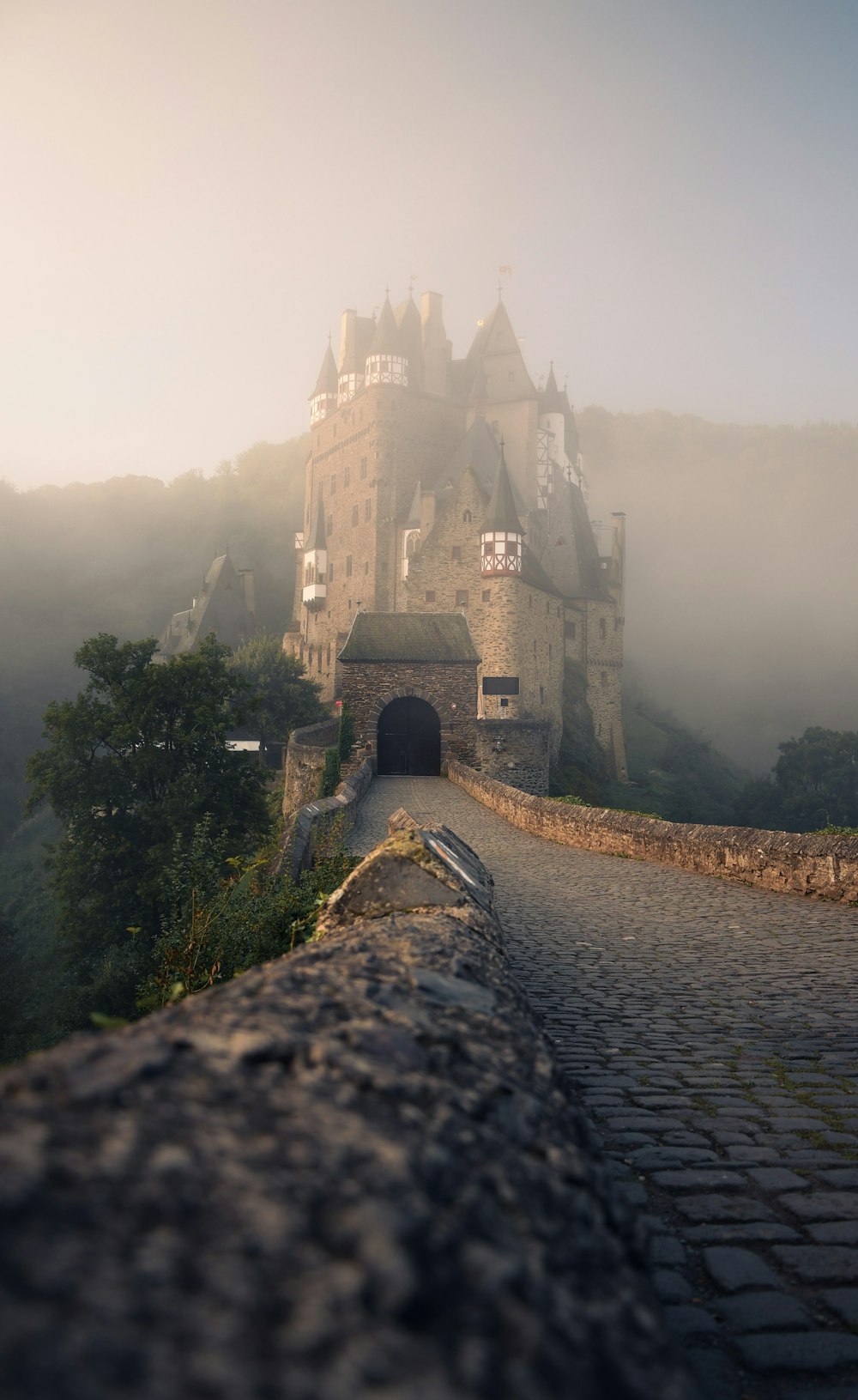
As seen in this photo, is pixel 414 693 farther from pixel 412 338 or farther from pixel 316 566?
pixel 412 338

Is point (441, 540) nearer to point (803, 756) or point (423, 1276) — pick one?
point (803, 756)

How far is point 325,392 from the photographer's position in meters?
77.4

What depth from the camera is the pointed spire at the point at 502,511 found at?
51500mm

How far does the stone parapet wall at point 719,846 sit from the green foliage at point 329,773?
832 cm

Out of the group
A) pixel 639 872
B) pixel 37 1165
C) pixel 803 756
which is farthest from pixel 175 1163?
pixel 803 756

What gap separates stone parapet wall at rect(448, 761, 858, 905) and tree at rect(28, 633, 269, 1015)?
1064 cm

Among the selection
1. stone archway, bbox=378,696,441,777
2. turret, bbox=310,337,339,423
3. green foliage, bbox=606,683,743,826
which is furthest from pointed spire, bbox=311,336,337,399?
stone archway, bbox=378,696,441,777

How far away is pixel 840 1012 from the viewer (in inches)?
228

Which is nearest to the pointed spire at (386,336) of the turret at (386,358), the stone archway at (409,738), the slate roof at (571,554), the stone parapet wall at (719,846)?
the turret at (386,358)

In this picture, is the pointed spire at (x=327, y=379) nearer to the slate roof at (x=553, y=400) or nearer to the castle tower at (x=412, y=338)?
the castle tower at (x=412, y=338)

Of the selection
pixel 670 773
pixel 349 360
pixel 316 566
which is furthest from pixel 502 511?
pixel 349 360

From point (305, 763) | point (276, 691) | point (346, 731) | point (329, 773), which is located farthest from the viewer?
point (276, 691)

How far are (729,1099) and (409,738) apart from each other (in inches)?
1110

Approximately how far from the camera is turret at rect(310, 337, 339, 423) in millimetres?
77312
